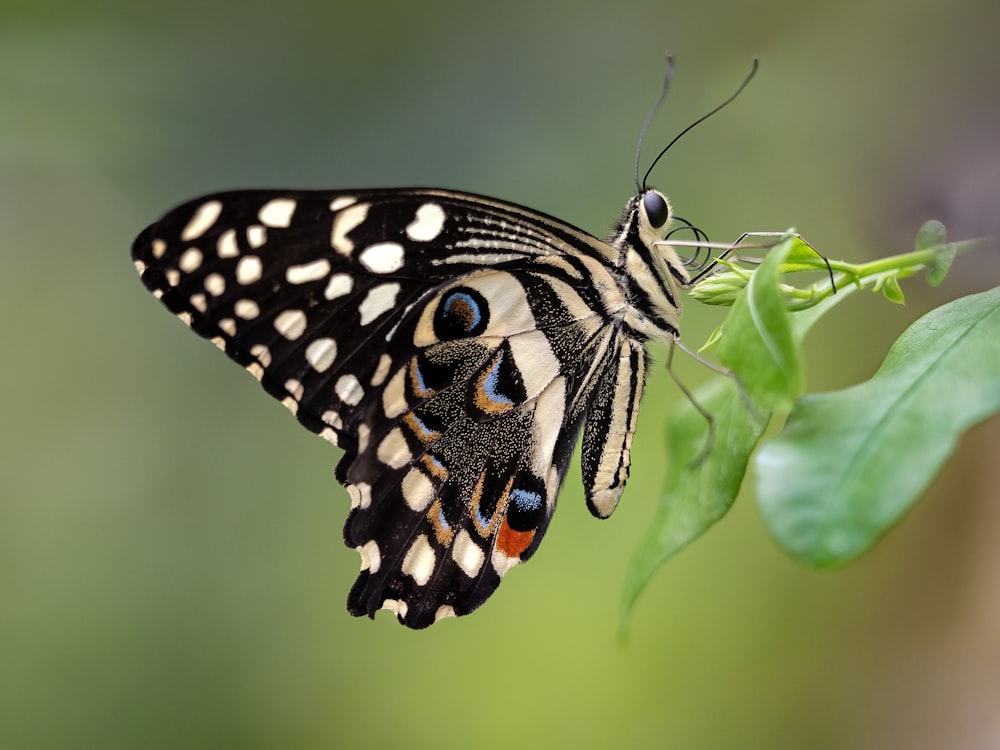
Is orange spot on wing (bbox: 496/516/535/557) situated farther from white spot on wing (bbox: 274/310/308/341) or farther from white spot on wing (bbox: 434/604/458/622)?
white spot on wing (bbox: 274/310/308/341)

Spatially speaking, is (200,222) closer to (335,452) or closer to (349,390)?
(349,390)

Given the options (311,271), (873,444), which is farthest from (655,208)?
(873,444)

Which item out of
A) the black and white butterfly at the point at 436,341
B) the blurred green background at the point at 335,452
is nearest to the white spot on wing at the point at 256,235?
the black and white butterfly at the point at 436,341

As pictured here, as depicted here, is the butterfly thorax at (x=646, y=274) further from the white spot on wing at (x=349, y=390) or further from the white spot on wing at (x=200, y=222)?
the white spot on wing at (x=200, y=222)

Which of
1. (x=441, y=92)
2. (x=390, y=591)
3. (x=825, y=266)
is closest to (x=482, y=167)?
(x=441, y=92)

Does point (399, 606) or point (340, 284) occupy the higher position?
point (340, 284)

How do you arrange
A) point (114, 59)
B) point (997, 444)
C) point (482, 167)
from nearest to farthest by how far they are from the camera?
point (997, 444) < point (482, 167) < point (114, 59)

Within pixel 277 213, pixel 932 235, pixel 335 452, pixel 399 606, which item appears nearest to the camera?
pixel 932 235

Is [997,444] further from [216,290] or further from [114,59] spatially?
[114,59]
